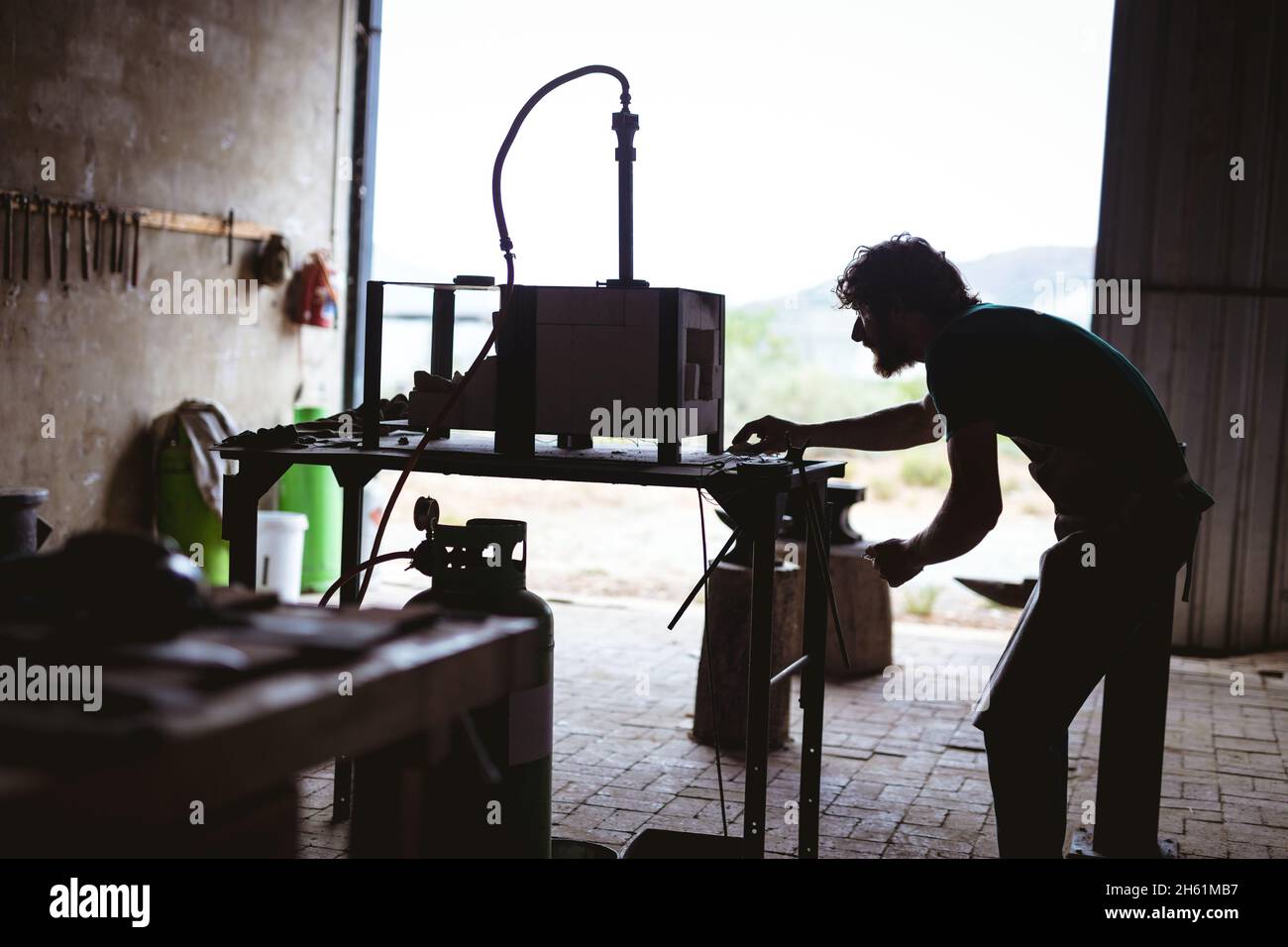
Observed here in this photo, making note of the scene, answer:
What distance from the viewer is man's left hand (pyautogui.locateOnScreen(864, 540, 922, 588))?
324 centimetres

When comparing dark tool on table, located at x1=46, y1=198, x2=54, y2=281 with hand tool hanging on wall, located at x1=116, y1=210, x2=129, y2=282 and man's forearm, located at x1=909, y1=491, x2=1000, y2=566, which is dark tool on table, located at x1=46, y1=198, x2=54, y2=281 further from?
man's forearm, located at x1=909, y1=491, x2=1000, y2=566

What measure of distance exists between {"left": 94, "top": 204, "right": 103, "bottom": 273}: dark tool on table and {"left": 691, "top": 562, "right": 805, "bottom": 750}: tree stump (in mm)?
→ 3564

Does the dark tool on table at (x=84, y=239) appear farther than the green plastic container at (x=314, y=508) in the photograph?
No

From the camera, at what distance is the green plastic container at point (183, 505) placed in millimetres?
6828

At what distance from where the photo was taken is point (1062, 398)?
3.12m

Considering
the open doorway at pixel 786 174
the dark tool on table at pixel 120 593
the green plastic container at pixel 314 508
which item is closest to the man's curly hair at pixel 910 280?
the dark tool on table at pixel 120 593

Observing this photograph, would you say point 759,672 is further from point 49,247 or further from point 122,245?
point 122,245

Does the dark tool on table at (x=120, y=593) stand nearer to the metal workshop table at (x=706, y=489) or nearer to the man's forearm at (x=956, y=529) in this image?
the metal workshop table at (x=706, y=489)

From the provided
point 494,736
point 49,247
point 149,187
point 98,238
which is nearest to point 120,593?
point 494,736

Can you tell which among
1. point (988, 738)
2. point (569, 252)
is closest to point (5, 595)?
point (988, 738)

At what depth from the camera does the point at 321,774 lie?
15.5 feet

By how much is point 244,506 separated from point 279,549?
3.62m

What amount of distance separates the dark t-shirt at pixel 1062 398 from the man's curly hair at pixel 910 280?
0.77 ft
